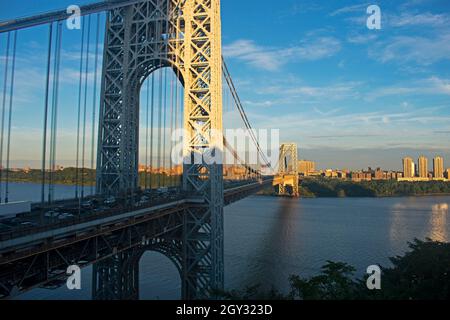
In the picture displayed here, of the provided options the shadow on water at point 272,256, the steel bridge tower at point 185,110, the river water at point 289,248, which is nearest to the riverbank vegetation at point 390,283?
the steel bridge tower at point 185,110

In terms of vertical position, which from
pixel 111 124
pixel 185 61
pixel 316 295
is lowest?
pixel 316 295

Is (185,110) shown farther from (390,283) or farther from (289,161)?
(289,161)

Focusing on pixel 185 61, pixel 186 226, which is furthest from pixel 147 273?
pixel 185 61

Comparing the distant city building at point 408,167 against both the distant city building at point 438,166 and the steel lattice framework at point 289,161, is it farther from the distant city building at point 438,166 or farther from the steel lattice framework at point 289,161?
the steel lattice framework at point 289,161

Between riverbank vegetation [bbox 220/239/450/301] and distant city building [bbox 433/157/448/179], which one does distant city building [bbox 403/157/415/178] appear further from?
riverbank vegetation [bbox 220/239/450/301]

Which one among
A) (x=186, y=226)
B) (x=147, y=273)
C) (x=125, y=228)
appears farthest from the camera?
(x=147, y=273)
